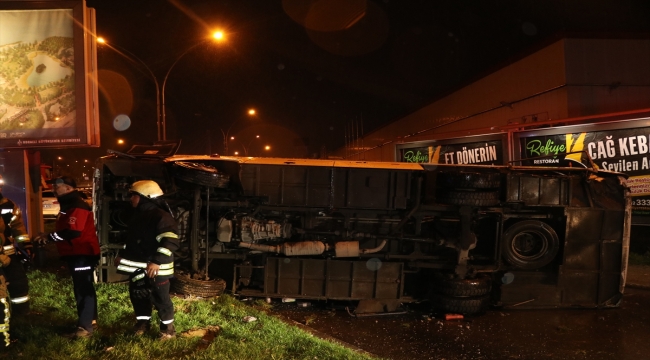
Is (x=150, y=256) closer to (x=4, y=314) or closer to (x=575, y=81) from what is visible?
(x=4, y=314)

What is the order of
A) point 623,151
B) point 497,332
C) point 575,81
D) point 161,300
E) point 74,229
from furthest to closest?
1. point 575,81
2. point 623,151
3. point 497,332
4. point 74,229
5. point 161,300

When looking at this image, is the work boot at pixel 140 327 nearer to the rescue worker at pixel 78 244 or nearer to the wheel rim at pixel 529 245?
the rescue worker at pixel 78 244

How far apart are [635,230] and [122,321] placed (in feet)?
36.3

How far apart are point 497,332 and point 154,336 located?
4.27m

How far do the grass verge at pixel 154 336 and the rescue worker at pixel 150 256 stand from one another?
0.98 feet

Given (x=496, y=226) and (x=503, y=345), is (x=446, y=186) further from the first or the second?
(x=503, y=345)

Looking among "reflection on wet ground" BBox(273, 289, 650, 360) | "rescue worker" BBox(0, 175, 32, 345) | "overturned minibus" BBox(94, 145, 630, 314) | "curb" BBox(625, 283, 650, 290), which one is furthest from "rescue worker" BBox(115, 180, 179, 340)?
"curb" BBox(625, 283, 650, 290)

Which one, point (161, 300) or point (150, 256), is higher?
point (150, 256)

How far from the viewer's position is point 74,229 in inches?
184

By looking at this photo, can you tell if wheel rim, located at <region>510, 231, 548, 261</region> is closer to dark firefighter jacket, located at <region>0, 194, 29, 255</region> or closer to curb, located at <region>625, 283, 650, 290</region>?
curb, located at <region>625, 283, 650, 290</region>

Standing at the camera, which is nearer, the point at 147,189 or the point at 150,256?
the point at 150,256

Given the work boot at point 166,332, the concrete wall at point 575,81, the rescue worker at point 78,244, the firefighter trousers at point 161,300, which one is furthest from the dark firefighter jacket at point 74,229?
the concrete wall at point 575,81

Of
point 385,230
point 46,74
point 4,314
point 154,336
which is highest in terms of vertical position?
point 46,74

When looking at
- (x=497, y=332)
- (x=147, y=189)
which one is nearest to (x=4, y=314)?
(x=147, y=189)
